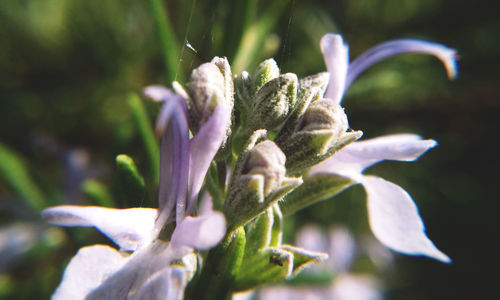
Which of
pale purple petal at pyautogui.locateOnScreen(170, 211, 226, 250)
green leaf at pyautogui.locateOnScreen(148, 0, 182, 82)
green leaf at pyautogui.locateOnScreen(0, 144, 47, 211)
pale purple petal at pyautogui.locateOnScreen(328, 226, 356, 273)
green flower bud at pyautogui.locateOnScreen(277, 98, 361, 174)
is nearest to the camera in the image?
pale purple petal at pyautogui.locateOnScreen(170, 211, 226, 250)

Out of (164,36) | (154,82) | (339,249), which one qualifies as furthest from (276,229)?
(339,249)

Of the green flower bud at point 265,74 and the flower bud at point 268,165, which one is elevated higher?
the green flower bud at point 265,74

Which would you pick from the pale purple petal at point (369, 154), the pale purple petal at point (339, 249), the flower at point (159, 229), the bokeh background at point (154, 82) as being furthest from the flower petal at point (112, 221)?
the pale purple petal at point (339, 249)

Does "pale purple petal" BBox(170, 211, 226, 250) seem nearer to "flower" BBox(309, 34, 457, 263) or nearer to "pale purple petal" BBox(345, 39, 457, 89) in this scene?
"flower" BBox(309, 34, 457, 263)

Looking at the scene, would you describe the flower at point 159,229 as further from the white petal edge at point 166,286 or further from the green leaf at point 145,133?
the green leaf at point 145,133

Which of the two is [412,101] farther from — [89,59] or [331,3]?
[89,59]

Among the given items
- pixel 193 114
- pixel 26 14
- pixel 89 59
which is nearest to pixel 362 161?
pixel 193 114

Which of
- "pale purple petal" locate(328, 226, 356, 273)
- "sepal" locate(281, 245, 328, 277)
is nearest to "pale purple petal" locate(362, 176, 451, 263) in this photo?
"sepal" locate(281, 245, 328, 277)
